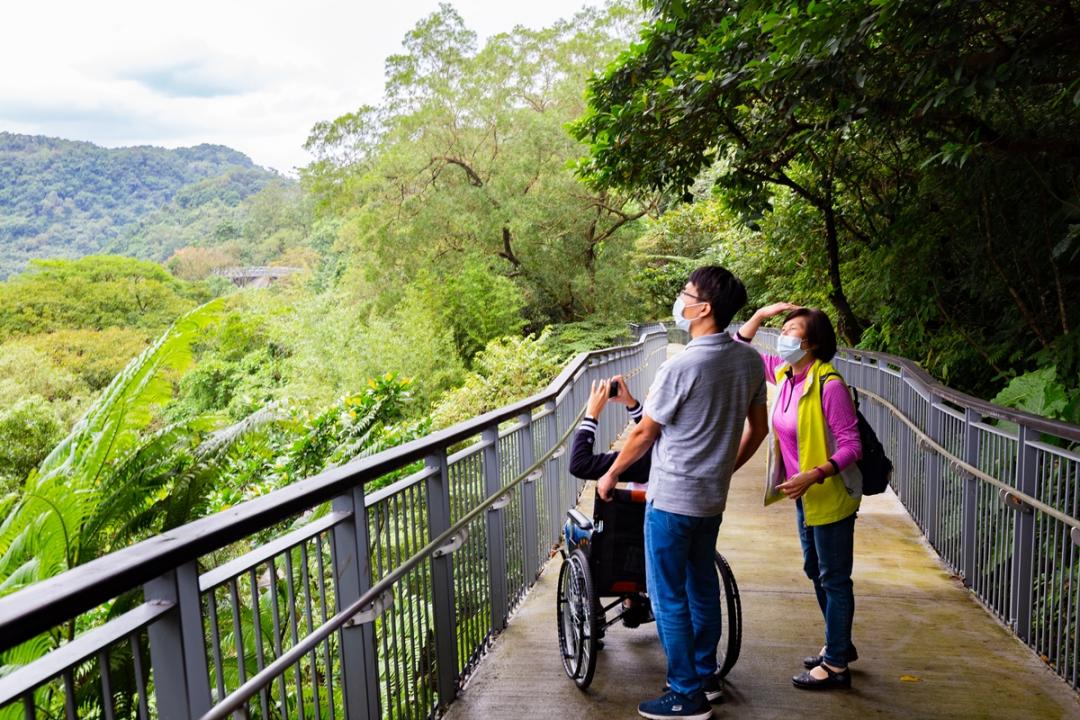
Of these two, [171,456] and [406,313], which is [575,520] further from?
[406,313]

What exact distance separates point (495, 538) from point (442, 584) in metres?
0.84

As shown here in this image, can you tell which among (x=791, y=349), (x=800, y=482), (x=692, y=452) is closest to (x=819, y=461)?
(x=800, y=482)

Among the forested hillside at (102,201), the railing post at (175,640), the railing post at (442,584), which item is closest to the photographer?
the railing post at (175,640)

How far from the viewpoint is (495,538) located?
434 centimetres

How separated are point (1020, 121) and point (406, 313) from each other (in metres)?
21.7

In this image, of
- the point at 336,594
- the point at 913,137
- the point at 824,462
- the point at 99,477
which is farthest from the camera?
the point at 913,137

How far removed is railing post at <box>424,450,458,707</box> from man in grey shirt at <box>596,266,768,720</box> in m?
0.75

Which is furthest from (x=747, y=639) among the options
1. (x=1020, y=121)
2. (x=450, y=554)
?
(x=1020, y=121)

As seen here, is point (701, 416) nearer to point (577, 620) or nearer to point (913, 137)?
point (577, 620)

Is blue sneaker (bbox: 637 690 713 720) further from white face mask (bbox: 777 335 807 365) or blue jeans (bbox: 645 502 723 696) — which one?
white face mask (bbox: 777 335 807 365)

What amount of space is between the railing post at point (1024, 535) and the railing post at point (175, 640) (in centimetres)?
411

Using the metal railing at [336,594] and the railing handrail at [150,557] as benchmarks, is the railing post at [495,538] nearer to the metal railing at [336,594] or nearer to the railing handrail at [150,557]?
the metal railing at [336,594]

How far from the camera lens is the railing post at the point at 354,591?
259 centimetres

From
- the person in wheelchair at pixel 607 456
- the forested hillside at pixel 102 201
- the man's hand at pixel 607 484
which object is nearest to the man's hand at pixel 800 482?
the person in wheelchair at pixel 607 456
